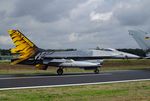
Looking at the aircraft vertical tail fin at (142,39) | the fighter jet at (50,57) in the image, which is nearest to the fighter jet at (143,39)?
the aircraft vertical tail fin at (142,39)

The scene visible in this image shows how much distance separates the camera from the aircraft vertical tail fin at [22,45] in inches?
1257

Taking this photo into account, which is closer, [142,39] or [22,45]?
[22,45]

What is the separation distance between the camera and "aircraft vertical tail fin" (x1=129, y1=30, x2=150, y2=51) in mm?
43312

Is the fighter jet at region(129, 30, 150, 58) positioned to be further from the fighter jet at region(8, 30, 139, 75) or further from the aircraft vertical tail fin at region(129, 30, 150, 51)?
the fighter jet at region(8, 30, 139, 75)

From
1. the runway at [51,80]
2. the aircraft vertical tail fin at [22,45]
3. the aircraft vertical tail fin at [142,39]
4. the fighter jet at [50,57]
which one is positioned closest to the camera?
the runway at [51,80]

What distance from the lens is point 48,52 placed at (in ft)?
106

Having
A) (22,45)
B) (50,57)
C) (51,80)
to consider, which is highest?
(22,45)

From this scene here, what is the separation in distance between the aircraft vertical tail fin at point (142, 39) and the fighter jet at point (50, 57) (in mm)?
11581

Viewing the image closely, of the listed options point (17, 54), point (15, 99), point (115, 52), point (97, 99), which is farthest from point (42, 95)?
point (115, 52)

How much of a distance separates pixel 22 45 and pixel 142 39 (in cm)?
1750

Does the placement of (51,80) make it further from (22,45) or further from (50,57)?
(22,45)

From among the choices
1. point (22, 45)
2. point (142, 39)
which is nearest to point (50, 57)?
point (22, 45)

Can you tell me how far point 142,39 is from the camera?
144ft

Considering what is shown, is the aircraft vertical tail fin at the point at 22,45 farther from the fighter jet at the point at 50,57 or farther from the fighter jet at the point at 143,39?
the fighter jet at the point at 143,39
